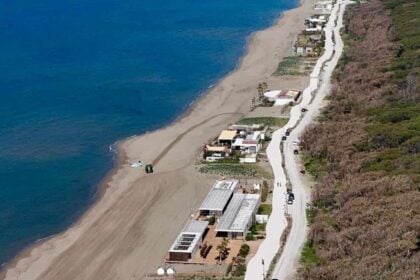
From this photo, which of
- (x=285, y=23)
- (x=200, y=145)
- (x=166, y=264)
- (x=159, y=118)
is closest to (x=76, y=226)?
(x=166, y=264)

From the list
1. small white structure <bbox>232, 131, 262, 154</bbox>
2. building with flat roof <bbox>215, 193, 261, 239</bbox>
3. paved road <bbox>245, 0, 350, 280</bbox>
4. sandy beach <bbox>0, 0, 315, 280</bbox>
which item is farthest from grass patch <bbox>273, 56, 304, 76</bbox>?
building with flat roof <bbox>215, 193, 261, 239</bbox>

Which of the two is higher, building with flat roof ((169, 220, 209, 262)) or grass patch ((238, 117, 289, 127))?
grass patch ((238, 117, 289, 127))

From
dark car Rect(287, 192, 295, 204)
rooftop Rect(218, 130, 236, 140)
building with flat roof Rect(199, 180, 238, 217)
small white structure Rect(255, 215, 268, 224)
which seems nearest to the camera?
small white structure Rect(255, 215, 268, 224)

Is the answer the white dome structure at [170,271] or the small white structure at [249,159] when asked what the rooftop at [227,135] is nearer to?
the small white structure at [249,159]

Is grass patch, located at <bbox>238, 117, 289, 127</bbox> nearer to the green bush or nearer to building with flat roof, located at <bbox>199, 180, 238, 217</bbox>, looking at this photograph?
building with flat roof, located at <bbox>199, 180, 238, 217</bbox>

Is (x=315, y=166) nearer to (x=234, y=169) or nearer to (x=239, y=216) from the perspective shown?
(x=234, y=169)

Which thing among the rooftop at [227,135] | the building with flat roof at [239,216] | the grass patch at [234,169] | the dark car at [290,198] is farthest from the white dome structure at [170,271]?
the rooftop at [227,135]

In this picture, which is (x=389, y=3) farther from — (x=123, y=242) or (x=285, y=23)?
(x=123, y=242)
